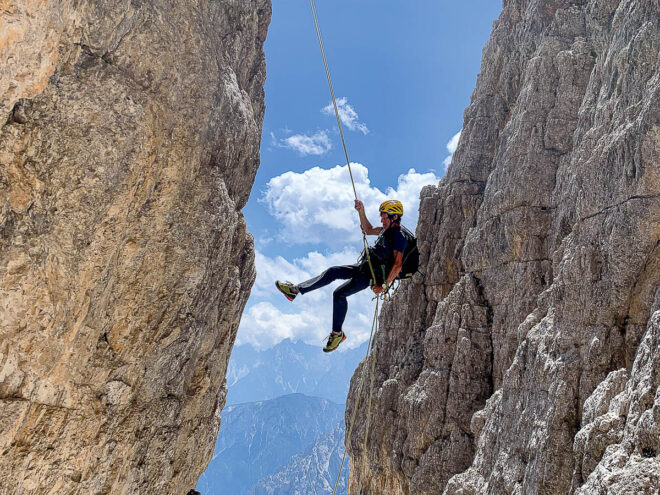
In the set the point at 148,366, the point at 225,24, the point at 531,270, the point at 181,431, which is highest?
the point at 225,24

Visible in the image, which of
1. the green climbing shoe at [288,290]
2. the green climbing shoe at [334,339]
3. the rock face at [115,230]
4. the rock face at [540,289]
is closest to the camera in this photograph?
the rock face at [115,230]

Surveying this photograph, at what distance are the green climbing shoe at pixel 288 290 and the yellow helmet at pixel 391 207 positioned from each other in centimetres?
255

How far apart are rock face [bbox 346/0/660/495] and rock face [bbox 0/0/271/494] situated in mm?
9880

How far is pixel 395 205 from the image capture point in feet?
30.8

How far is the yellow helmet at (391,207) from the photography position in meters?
9.31

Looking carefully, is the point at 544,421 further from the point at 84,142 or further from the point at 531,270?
the point at 84,142

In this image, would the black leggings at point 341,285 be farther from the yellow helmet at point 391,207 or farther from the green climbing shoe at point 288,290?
the yellow helmet at point 391,207

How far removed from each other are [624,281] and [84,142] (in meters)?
12.7

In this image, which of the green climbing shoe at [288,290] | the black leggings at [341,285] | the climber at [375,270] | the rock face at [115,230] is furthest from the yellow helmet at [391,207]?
the rock face at [115,230]

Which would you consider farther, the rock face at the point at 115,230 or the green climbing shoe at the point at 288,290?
the green climbing shoe at the point at 288,290

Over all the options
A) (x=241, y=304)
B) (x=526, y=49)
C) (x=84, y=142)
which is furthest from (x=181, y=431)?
(x=526, y=49)

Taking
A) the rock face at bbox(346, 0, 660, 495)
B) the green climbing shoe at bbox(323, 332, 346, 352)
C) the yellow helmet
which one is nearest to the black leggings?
the green climbing shoe at bbox(323, 332, 346, 352)

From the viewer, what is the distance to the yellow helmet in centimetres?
931

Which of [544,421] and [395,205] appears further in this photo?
[544,421]
